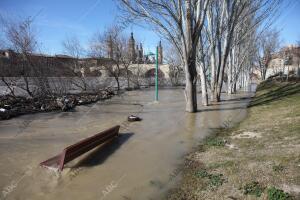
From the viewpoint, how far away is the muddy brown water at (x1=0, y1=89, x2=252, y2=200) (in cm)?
495

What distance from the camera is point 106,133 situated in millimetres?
7844

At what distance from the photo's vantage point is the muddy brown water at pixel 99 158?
495 centimetres

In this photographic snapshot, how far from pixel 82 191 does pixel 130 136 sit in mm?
4149

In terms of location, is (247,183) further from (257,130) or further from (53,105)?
(53,105)

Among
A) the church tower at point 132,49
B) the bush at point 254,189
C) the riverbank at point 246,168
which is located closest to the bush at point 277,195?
the riverbank at point 246,168

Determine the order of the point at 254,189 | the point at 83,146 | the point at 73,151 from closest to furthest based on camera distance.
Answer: the point at 254,189 < the point at 73,151 < the point at 83,146

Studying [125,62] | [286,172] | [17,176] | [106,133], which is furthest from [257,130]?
[125,62]

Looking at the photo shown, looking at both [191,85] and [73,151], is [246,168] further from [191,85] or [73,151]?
[191,85]

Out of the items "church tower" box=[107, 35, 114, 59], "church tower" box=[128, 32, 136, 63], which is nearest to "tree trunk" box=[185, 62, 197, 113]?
"church tower" box=[107, 35, 114, 59]

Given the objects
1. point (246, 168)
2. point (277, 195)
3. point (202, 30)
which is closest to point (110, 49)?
point (202, 30)

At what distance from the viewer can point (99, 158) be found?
6688 millimetres

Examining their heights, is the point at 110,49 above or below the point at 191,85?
above

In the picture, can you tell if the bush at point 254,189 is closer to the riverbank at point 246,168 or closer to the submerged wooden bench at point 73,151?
the riverbank at point 246,168

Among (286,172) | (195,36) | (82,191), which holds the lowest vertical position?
(82,191)
